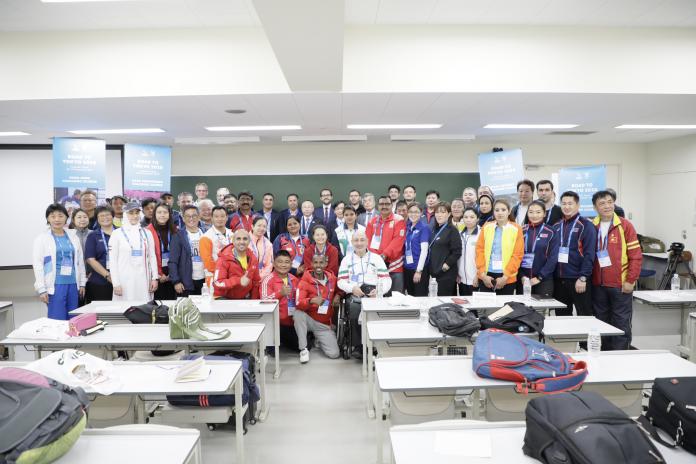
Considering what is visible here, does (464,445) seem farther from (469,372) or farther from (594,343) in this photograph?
(594,343)

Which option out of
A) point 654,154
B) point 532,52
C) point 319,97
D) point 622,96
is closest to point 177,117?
point 319,97

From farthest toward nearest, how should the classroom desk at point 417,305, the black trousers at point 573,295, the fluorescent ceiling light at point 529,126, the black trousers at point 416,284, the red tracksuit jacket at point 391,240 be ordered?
the fluorescent ceiling light at point 529,126
the black trousers at point 416,284
the red tracksuit jacket at point 391,240
the black trousers at point 573,295
the classroom desk at point 417,305

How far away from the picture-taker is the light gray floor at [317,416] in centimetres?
276

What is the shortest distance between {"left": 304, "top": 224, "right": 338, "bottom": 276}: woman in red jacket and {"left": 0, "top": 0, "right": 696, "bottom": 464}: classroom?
0.03m

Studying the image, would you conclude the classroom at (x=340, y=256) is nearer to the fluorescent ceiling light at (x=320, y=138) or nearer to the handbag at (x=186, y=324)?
the handbag at (x=186, y=324)

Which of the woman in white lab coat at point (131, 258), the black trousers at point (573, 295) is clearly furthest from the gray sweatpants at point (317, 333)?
the black trousers at point (573, 295)

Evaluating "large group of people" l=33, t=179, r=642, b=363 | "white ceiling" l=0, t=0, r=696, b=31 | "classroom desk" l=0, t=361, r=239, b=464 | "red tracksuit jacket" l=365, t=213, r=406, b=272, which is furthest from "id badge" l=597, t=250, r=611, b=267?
"classroom desk" l=0, t=361, r=239, b=464

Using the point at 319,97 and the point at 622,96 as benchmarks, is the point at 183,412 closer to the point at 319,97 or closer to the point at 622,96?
the point at 319,97

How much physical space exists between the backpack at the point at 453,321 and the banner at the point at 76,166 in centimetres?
569

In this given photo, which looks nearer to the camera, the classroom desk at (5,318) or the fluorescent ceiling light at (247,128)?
the classroom desk at (5,318)

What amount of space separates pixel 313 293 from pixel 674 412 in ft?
11.2

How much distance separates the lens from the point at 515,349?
216 cm

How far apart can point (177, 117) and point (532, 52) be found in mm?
4809

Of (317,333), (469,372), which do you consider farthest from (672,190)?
(469,372)
